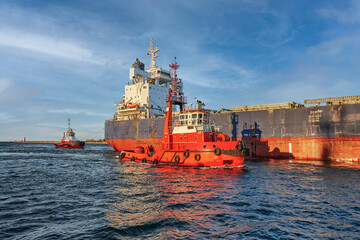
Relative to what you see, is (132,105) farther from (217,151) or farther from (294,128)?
(294,128)

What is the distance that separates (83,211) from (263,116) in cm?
2467

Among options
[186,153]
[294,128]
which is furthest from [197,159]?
[294,128]

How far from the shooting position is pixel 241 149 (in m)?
19.4

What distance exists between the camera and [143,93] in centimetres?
4541

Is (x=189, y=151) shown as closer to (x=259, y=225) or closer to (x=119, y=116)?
(x=259, y=225)

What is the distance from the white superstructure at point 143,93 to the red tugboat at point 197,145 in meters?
19.2

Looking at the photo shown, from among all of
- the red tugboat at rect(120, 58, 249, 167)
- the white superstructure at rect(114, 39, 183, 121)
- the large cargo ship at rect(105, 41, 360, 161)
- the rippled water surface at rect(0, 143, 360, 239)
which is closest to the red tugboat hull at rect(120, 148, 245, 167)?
the red tugboat at rect(120, 58, 249, 167)

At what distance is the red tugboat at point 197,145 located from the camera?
19.8 metres

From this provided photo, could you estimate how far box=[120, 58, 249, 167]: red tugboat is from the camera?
65.0 ft

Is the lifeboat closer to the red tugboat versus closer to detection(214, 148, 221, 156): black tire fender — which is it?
the red tugboat

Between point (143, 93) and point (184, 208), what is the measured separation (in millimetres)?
37633

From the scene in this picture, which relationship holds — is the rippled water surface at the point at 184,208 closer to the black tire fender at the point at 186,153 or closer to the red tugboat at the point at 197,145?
the red tugboat at the point at 197,145

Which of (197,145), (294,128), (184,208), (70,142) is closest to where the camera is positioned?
(184,208)

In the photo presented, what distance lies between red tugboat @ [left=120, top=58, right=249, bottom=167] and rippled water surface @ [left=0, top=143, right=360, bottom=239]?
4307 mm
